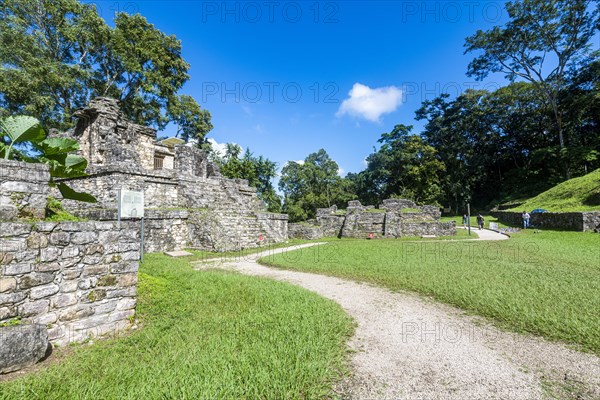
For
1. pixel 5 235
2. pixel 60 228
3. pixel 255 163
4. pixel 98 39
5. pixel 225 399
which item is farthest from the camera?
pixel 255 163

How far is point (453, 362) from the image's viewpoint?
2816mm

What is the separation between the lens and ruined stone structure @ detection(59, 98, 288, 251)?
410 inches

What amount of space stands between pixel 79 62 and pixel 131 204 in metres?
23.3

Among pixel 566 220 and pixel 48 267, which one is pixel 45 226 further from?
pixel 566 220

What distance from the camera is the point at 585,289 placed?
4859 millimetres

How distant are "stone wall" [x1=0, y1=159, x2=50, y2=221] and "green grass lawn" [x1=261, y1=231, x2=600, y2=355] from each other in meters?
5.78

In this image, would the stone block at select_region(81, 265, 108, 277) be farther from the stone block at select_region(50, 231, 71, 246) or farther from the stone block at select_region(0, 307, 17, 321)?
the stone block at select_region(0, 307, 17, 321)

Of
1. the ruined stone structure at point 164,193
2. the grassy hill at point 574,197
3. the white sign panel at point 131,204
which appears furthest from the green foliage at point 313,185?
the white sign panel at point 131,204

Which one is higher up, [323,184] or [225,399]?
[323,184]

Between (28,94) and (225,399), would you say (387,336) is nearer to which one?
(225,399)

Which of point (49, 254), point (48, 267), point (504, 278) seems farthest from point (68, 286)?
point (504, 278)

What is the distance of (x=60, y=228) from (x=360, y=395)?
3.81 m

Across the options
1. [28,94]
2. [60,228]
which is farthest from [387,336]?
[28,94]

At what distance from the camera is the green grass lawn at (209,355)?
2.22m
